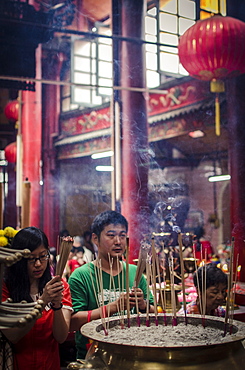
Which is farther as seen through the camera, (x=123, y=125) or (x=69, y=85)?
(x=69, y=85)

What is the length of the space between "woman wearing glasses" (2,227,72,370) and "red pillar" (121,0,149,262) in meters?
1.41

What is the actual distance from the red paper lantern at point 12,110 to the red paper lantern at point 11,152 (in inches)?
12.6

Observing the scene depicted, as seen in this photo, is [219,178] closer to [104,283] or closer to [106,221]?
[106,221]

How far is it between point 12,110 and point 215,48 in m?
1.88

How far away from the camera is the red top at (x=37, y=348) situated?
1.50 meters

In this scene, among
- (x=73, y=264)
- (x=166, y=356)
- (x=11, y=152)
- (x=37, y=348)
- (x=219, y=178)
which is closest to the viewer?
(x=166, y=356)

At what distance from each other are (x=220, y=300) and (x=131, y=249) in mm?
882

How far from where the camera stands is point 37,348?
59.6 inches

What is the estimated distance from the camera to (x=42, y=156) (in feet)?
12.0

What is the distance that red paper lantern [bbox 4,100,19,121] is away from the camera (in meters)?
3.65

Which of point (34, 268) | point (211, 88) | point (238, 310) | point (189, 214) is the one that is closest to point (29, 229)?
point (34, 268)

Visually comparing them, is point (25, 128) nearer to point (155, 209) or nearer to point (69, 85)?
point (69, 85)

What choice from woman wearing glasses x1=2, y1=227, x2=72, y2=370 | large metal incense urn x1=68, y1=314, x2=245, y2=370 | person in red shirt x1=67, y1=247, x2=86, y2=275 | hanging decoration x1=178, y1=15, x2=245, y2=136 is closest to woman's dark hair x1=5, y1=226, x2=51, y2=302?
woman wearing glasses x1=2, y1=227, x2=72, y2=370

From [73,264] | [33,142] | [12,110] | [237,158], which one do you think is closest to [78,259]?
[73,264]
